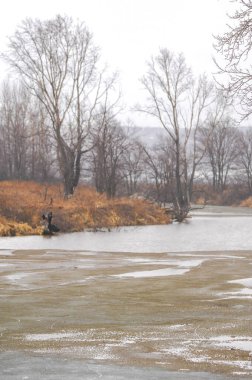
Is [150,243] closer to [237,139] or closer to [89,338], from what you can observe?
[89,338]

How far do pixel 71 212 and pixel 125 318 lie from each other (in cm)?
2947

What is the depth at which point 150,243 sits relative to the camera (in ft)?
92.3

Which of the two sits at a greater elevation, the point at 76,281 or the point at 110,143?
the point at 110,143

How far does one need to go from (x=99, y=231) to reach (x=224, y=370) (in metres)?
30.5

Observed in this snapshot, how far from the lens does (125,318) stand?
9.47 metres

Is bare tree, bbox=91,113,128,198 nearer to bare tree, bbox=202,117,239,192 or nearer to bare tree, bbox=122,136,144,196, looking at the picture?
bare tree, bbox=122,136,144,196

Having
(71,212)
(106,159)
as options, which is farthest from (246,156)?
(71,212)

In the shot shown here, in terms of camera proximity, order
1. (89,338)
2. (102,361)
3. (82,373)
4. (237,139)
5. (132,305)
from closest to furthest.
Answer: (82,373) < (102,361) < (89,338) < (132,305) < (237,139)

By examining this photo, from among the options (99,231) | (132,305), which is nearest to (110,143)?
(99,231)

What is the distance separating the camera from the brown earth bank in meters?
35.9

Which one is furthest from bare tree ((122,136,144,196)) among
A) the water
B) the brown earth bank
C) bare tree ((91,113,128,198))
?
the water

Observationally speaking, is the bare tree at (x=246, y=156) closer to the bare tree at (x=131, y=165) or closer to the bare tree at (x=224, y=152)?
the bare tree at (x=224, y=152)

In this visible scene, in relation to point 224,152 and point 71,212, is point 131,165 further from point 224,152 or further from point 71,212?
point 224,152

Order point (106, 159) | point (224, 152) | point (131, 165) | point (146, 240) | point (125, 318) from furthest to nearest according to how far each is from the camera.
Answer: point (224, 152) < point (131, 165) < point (106, 159) < point (146, 240) < point (125, 318)
